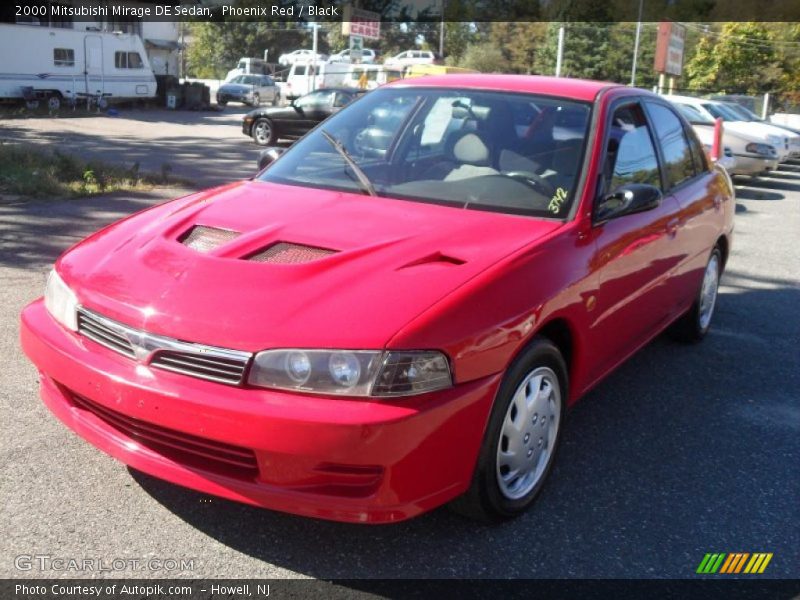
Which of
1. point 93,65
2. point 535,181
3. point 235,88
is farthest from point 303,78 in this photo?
point 535,181

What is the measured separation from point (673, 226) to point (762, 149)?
41.6ft

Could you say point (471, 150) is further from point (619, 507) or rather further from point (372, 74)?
point (372, 74)

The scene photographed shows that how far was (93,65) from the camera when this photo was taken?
30.6 metres

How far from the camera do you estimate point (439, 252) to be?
122 inches

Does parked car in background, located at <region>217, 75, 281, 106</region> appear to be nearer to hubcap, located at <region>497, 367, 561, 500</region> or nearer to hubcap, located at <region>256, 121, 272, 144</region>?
hubcap, located at <region>256, 121, 272, 144</region>

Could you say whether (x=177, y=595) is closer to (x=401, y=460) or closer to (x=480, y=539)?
(x=401, y=460)

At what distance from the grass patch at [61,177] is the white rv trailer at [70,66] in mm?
18518

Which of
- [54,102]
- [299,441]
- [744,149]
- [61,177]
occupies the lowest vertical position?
[61,177]

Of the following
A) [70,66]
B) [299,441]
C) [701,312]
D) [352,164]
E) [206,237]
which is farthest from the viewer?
[70,66]

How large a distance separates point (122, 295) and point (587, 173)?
2.05 m

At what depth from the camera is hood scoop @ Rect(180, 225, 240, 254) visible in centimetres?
320

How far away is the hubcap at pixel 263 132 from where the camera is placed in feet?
64.2

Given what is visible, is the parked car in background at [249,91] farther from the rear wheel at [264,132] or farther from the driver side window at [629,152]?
the driver side window at [629,152]
